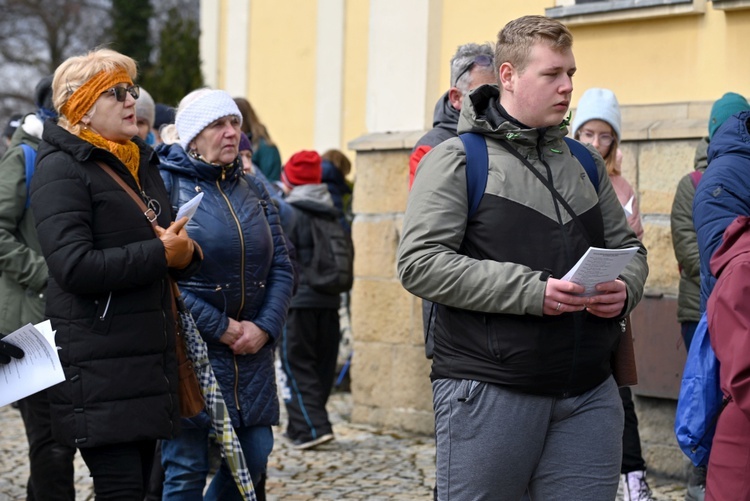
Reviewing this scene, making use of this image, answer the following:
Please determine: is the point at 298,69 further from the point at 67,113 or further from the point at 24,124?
the point at 67,113

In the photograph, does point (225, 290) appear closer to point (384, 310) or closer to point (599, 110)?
point (599, 110)

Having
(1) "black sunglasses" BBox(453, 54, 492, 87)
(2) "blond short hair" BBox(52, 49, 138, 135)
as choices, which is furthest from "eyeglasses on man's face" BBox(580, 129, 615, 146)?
(2) "blond short hair" BBox(52, 49, 138, 135)

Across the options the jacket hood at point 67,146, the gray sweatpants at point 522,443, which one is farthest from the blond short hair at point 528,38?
the jacket hood at point 67,146

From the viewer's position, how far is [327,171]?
29.6 feet

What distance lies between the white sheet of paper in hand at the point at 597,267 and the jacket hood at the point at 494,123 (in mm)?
422

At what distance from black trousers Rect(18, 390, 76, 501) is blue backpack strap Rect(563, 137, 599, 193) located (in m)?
2.51

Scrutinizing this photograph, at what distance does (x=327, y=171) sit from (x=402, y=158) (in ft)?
3.16

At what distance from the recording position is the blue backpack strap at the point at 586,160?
3.81m

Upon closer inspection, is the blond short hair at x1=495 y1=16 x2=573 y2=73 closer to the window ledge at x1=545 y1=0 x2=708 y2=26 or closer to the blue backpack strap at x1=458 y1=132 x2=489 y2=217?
the blue backpack strap at x1=458 y1=132 x2=489 y2=217

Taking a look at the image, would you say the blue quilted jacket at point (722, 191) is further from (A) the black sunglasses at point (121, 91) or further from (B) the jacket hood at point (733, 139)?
(A) the black sunglasses at point (121, 91)

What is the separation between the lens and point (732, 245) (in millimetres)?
3693

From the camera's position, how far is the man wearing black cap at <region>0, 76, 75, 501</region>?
5121 millimetres

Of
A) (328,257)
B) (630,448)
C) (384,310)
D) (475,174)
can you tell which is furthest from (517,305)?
(384,310)

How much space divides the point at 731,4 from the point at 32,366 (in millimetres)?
4326
